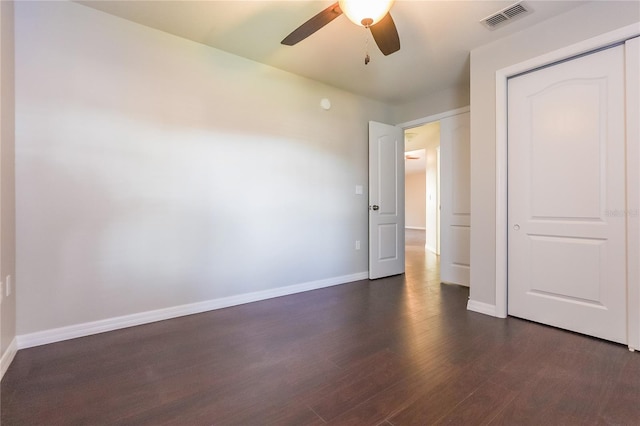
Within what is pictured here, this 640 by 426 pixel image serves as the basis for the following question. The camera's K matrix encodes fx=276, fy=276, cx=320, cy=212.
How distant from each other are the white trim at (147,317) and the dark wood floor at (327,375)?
3.1 inches

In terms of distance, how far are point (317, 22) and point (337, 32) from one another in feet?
2.24

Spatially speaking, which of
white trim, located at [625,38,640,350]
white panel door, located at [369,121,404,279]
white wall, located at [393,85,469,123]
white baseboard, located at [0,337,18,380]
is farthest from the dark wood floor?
white wall, located at [393,85,469,123]

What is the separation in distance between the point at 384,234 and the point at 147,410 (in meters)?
3.27

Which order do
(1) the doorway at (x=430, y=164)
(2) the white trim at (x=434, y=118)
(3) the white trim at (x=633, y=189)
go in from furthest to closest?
(1) the doorway at (x=430, y=164)
(2) the white trim at (x=434, y=118)
(3) the white trim at (x=633, y=189)

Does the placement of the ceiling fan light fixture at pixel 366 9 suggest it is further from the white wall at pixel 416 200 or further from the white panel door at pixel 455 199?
the white wall at pixel 416 200

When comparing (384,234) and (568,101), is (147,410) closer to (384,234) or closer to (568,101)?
(384,234)

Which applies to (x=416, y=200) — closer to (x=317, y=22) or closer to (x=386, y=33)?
(x=386, y=33)

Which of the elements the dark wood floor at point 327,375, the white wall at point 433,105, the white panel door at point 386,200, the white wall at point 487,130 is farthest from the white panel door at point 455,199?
the dark wood floor at point 327,375

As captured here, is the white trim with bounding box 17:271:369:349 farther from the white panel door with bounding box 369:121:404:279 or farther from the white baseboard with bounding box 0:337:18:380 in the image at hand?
the white panel door with bounding box 369:121:404:279

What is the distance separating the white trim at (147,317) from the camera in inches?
80.4

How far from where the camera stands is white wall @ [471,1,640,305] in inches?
92.8

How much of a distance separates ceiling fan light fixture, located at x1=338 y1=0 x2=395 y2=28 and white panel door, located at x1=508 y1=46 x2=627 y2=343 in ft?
5.30

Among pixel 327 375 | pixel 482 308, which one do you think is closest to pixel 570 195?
pixel 482 308

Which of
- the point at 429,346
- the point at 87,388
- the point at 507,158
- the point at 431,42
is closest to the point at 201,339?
the point at 87,388
